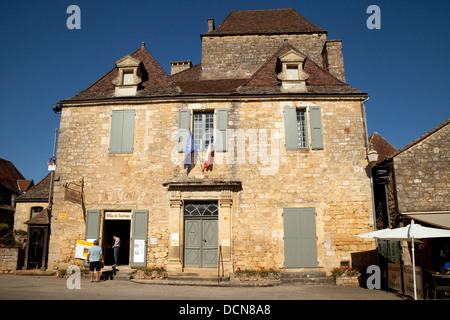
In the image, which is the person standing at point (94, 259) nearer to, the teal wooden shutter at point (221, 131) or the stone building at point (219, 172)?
the stone building at point (219, 172)

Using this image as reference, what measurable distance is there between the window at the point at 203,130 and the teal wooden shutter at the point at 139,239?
9.68 feet

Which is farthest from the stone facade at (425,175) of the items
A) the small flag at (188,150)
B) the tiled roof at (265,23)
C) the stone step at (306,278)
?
the tiled roof at (265,23)

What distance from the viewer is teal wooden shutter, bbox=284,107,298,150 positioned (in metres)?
11.2

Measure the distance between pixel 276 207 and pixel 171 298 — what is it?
16.0 ft

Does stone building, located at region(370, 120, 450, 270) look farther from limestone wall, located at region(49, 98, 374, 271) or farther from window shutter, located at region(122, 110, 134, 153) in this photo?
window shutter, located at region(122, 110, 134, 153)

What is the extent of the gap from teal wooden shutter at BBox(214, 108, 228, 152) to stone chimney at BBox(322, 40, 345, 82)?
18.3 feet

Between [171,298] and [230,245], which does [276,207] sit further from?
[171,298]

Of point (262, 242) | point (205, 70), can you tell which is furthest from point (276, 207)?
point (205, 70)

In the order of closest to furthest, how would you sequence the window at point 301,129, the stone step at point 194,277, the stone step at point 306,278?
the stone step at point 194,277 < the stone step at point 306,278 < the window at point 301,129

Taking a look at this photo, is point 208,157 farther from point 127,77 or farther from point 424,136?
point 424,136

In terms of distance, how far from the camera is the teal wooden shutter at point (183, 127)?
1131 cm

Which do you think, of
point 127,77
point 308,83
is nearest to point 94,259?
point 127,77

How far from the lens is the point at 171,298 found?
7.16 m

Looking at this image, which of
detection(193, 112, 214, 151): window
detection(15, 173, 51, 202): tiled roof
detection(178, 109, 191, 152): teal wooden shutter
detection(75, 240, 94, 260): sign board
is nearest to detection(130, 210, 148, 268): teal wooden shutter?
detection(75, 240, 94, 260): sign board
